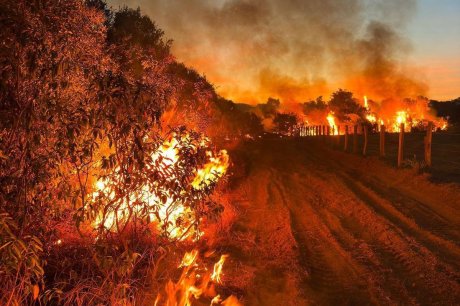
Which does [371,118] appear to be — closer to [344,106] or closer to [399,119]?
[344,106]

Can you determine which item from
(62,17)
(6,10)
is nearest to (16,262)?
(6,10)

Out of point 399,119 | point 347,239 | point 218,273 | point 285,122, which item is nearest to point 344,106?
point 285,122

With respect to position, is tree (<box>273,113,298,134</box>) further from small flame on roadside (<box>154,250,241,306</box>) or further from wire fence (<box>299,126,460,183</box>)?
small flame on roadside (<box>154,250,241,306</box>)

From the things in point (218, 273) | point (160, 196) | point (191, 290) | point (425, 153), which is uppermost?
point (160, 196)

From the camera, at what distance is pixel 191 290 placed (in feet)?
20.7

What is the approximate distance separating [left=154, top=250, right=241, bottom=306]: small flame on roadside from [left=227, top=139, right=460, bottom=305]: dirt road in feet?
1.65

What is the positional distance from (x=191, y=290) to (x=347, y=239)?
211 inches

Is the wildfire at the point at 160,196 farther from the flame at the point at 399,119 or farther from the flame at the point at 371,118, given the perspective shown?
the flame at the point at 371,118

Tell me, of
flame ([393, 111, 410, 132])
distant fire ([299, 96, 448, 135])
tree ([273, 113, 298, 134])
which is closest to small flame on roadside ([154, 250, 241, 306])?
distant fire ([299, 96, 448, 135])

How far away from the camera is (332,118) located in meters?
63.7

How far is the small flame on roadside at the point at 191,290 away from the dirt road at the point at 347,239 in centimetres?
50

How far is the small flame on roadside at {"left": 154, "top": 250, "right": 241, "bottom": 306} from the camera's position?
6113mm

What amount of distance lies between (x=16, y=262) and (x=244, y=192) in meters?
12.3

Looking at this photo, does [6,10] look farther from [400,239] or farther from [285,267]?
[400,239]
